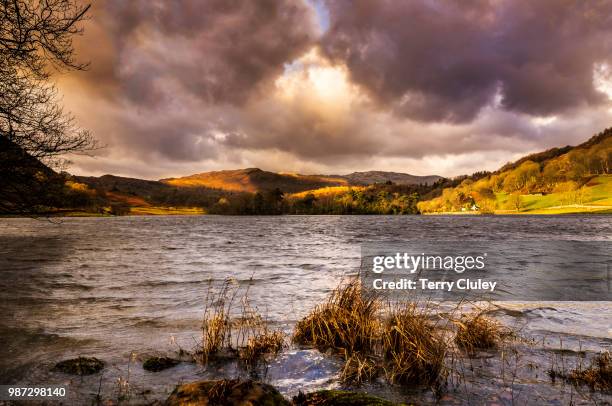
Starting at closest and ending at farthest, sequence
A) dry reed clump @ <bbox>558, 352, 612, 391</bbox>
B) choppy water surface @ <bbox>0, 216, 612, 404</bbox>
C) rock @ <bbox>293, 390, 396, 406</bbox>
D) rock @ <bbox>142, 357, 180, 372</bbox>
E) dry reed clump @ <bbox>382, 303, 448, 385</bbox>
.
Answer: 1. rock @ <bbox>293, 390, 396, 406</bbox>
2. dry reed clump @ <bbox>558, 352, 612, 391</bbox>
3. choppy water surface @ <bbox>0, 216, 612, 404</bbox>
4. dry reed clump @ <bbox>382, 303, 448, 385</bbox>
5. rock @ <bbox>142, 357, 180, 372</bbox>

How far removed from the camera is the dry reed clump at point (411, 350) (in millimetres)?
7727

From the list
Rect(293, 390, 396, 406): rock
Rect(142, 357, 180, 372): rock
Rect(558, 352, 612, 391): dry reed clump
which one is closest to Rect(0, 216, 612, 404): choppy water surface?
Rect(142, 357, 180, 372): rock

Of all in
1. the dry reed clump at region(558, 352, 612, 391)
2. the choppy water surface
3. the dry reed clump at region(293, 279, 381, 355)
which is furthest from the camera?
the dry reed clump at region(293, 279, 381, 355)

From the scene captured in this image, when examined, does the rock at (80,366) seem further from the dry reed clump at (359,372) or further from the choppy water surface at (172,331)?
the dry reed clump at (359,372)

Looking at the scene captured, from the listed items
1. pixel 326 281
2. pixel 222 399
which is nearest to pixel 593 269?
pixel 326 281

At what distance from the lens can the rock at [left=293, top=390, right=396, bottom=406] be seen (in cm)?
557

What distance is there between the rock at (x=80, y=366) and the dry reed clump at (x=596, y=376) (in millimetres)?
9765

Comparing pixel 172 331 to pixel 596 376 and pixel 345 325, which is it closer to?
pixel 345 325

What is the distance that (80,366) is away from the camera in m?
8.52

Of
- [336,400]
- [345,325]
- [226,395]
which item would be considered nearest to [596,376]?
[345,325]

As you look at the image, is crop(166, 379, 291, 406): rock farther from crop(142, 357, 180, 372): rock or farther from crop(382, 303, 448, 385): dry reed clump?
crop(142, 357, 180, 372): rock

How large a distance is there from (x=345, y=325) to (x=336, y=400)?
4.43 metres

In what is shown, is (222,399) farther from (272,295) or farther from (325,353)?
(272,295)

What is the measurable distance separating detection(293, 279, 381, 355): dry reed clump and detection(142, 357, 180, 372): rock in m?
3.24
